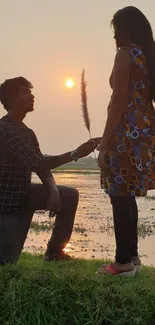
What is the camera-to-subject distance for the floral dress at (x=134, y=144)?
3207 millimetres

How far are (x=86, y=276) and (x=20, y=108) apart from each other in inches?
52.4

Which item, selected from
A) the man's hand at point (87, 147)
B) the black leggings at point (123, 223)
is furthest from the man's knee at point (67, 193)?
the black leggings at point (123, 223)

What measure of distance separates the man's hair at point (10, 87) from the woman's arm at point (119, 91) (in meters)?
0.76

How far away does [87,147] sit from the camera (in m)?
3.50

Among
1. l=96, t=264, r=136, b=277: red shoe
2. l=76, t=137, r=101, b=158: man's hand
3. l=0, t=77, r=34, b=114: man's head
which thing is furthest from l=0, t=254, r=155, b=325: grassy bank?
l=0, t=77, r=34, b=114: man's head

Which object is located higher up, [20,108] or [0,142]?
[20,108]

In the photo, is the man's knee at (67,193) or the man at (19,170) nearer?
the man at (19,170)

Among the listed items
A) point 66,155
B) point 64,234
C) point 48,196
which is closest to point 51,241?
point 64,234

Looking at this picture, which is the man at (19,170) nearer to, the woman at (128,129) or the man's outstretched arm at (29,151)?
the man's outstretched arm at (29,151)

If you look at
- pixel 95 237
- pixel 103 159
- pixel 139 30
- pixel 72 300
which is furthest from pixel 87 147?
pixel 95 237

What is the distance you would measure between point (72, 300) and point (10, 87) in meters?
1.64

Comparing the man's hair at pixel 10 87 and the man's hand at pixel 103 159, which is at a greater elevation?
the man's hair at pixel 10 87

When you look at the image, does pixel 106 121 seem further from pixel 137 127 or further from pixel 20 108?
pixel 20 108

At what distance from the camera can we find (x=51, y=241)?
390 cm
